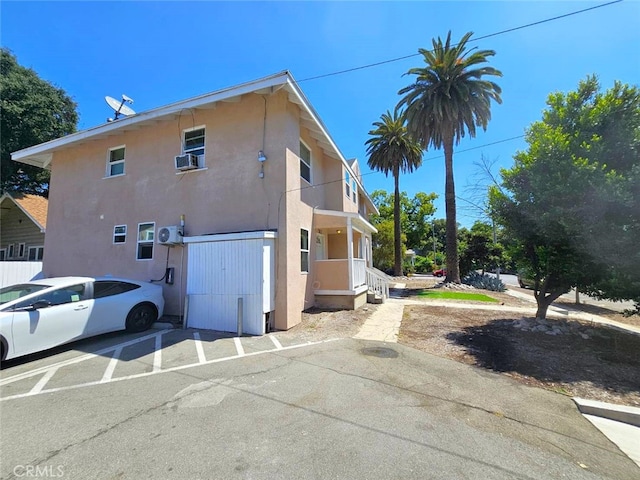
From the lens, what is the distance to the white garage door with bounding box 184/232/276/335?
292 inches

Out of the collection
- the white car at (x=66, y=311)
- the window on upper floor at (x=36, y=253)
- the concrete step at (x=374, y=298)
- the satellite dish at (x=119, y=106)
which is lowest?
the concrete step at (x=374, y=298)

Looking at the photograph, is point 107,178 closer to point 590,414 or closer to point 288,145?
point 288,145

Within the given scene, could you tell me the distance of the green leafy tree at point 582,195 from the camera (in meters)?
6.10

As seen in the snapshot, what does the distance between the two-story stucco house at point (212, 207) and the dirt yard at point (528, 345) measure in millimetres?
1605

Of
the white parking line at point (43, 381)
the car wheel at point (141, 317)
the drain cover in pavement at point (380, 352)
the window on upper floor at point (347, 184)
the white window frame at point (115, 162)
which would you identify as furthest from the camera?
the window on upper floor at point (347, 184)

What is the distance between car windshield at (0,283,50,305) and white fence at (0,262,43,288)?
7.32 meters

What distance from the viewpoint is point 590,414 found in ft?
12.7

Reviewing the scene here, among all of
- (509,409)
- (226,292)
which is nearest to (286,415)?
(509,409)

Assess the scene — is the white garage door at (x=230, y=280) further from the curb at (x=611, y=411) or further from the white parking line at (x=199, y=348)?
the curb at (x=611, y=411)

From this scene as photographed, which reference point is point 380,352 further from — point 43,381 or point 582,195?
point 43,381

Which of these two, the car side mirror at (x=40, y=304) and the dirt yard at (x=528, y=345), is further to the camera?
the car side mirror at (x=40, y=304)

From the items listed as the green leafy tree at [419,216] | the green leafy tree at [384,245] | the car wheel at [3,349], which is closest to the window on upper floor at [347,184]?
the car wheel at [3,349]

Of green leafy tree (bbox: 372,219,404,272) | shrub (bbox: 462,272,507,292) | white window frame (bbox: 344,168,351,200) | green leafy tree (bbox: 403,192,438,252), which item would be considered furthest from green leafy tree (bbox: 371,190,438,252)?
white window frame (bbox: 344,168,351,200)

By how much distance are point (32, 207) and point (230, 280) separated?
14246 mm
